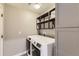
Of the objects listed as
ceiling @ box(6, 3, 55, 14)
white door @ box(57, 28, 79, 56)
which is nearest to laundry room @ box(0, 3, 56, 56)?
ceiling @ box(6, 3, 55, 14)

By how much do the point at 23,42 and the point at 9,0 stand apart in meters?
0.53

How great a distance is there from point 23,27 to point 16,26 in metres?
0.09

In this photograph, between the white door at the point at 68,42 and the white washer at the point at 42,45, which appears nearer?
the white door at the point at 68,42

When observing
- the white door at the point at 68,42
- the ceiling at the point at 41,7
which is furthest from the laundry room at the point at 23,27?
the white door at the point at 68,42

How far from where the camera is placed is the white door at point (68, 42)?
81 cm

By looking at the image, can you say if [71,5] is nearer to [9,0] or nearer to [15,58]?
[9,0]

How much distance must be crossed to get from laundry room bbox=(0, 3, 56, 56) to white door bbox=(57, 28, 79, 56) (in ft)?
0.50

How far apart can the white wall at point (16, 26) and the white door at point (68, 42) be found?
37cm

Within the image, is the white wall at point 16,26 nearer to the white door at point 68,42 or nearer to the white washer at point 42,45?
the white washer at point 42,45

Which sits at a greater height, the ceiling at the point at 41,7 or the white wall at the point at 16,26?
the ceiling at the point at 41,7

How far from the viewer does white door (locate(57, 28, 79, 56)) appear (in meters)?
0.81

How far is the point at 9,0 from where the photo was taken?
97 cm

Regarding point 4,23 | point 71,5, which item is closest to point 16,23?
point 4,23

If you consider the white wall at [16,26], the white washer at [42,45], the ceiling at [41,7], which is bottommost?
the white washer at [42,45]
